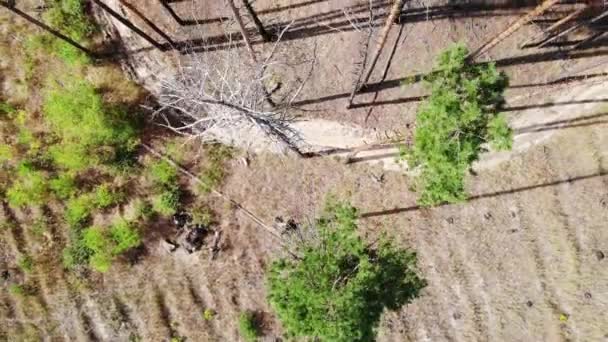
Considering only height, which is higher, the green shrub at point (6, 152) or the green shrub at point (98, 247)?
the green shrub at point (6, 152)

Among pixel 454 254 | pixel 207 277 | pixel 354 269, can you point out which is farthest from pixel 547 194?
pixel 207 277

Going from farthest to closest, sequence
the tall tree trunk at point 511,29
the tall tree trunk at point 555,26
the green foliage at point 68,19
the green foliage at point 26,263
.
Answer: the green foliage at point 26,263 → the green foliage at point 68,19 → the tall tree trunk at point 555,26 → the tall tree trunk at point 511,29

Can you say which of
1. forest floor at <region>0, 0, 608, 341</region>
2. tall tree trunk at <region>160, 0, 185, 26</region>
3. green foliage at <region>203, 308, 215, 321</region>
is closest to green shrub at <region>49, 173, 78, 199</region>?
forest floor at <region>0, 0, 608, 341</region>

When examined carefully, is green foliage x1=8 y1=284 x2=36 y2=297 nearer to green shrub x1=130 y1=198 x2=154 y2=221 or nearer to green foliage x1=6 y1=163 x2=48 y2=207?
green foliage x1=6 y1=163 x2=48 y2=207

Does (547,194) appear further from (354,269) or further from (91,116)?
(91,116)

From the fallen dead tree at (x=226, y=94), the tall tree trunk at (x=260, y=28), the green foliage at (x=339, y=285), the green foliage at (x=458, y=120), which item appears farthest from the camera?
the tall tree trunk at (x=260, y=28)

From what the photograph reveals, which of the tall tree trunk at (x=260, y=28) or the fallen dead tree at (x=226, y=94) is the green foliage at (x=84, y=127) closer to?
the fallen dead tree at (x=226, y=94)

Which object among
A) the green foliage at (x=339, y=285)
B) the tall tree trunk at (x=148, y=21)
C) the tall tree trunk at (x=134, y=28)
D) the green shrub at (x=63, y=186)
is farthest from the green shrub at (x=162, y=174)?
the green foliage at (x=339, y=285)
